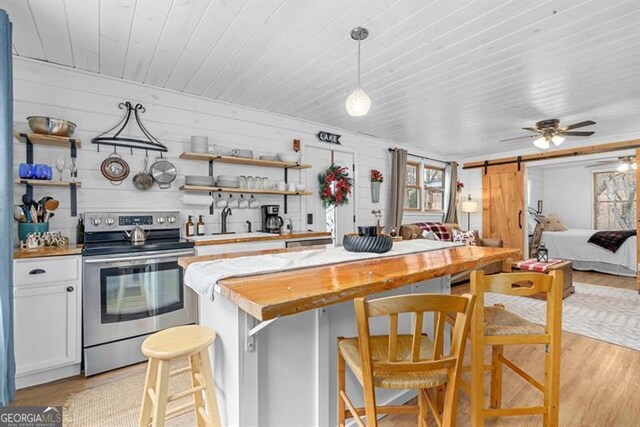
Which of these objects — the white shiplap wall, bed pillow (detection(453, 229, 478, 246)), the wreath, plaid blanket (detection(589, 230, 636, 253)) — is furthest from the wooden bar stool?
plaid blanket (detection(589, 230, 636, 253))

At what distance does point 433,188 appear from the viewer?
21.6 feet

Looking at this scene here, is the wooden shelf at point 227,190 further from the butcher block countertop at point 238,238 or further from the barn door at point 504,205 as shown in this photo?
the barn door at point 504,205

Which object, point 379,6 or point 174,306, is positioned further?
point 174,306

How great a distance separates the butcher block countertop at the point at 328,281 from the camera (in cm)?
100

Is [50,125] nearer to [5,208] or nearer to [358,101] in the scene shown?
[5,208]

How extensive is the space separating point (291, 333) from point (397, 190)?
4359mm

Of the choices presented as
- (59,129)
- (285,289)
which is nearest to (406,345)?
(285,289)

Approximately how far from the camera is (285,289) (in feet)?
3.73

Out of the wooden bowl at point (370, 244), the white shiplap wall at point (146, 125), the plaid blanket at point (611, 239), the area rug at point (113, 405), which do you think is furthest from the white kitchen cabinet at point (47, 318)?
the plaid blanket at point (611, 239)

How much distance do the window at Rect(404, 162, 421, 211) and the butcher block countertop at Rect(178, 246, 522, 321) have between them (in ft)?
13.9

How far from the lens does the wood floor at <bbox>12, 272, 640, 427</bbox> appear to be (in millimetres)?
1832

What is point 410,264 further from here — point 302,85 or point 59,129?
point 59,129

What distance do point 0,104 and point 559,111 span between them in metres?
5.33

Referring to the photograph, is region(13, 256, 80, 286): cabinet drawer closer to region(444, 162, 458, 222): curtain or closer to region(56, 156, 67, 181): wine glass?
region(56, 156, 67, 181): wine glass
